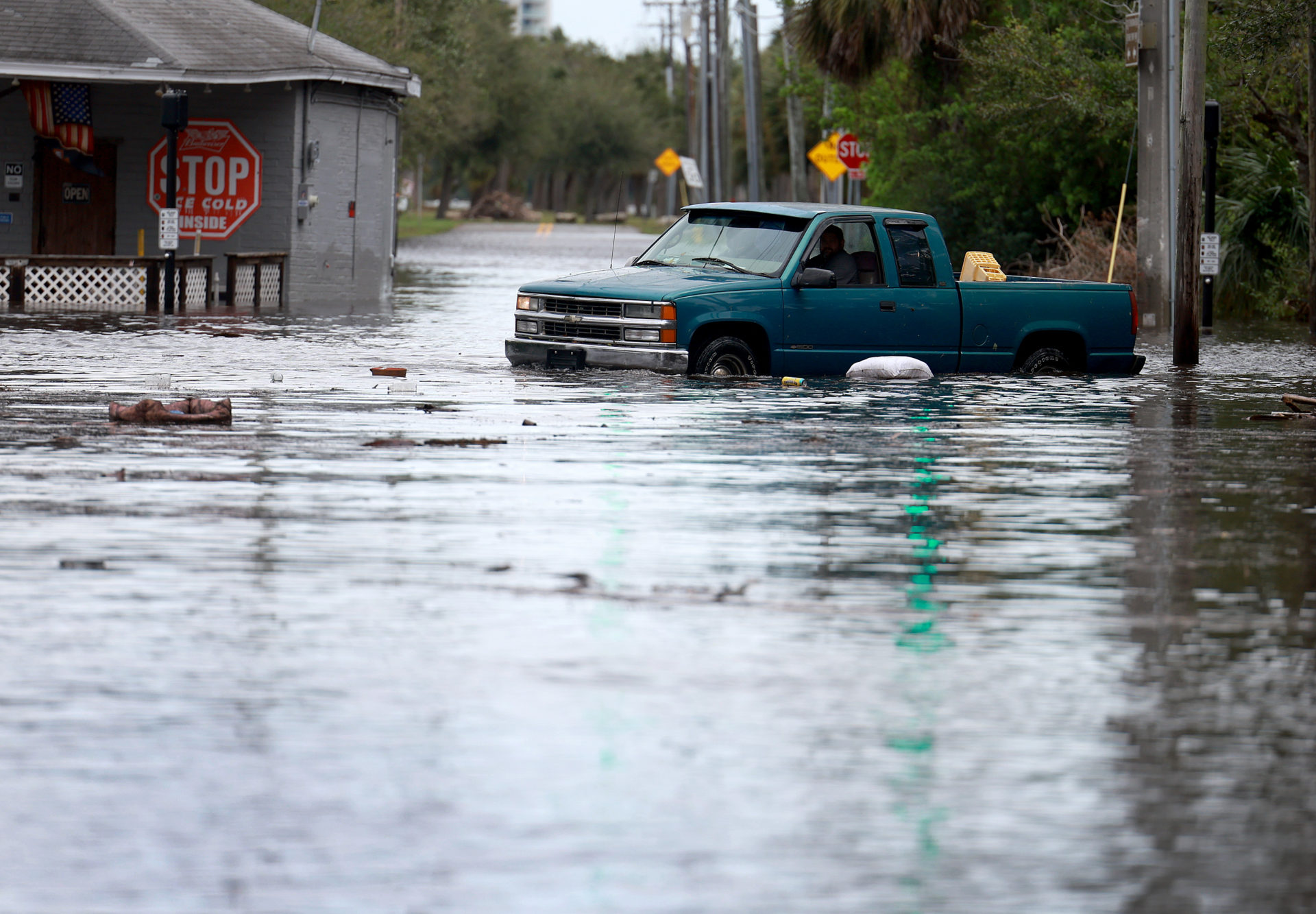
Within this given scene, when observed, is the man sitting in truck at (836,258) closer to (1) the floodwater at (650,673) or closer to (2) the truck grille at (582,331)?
(2) the truck grille at (582,331)

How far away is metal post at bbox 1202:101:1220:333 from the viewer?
27.6 meters

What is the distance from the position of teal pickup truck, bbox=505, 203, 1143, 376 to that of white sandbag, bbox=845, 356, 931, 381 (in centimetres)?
16

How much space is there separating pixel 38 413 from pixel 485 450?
361 centimetres

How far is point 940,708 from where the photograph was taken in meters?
6.32

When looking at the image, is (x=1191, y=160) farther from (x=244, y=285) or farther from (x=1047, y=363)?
(x=244, y=285)

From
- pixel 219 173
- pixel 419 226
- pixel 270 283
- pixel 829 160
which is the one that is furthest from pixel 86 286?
pixel 419 226

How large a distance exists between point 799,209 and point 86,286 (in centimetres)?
1461

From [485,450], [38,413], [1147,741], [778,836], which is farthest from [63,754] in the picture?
[38,413]

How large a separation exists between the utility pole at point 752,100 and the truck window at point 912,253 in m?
35.4

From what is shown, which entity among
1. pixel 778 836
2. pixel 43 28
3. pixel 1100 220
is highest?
pixel 43 28

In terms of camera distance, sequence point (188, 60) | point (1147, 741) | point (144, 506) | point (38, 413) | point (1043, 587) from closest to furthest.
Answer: point (1147, 741)
point (1043, 587)
point (144, 506)
point (38, 413)
point (188, 60)

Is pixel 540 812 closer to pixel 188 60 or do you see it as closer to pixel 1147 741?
pixel 1147 741

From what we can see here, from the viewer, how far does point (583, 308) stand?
17953 mm

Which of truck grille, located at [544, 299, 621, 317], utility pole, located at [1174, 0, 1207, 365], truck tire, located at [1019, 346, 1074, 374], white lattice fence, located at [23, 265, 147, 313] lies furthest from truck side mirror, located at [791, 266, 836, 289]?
white lattice fence, located at [23, 265, 147, 313]
